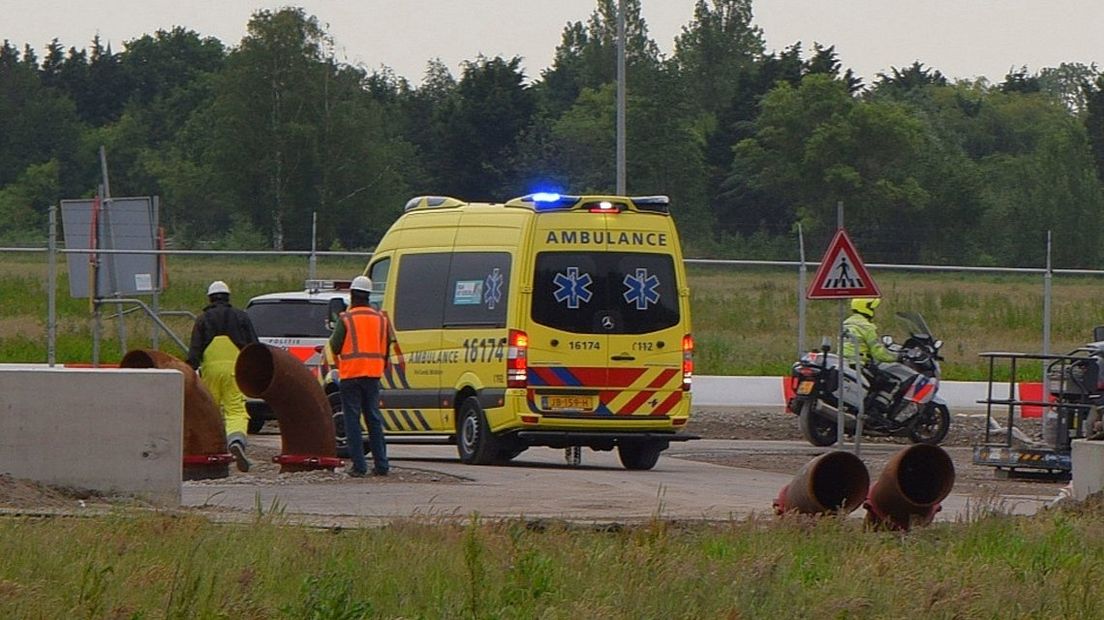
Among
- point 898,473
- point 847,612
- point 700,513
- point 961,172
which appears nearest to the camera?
point 847,612

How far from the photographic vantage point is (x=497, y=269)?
718 inches

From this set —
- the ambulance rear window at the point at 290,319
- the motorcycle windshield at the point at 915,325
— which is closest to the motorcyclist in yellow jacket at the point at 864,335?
the motorcycle windshield at the point at 915,325

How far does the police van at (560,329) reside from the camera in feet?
58.9

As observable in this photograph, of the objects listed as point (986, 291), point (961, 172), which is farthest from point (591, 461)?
point (961, 172)

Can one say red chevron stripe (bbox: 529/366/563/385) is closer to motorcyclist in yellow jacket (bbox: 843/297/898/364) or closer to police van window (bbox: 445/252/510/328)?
police van window (bbox: 445/252/510/328)

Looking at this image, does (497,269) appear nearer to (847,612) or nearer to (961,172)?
(847,612)

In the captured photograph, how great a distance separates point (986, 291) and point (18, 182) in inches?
2481

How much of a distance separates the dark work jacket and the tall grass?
6774 mm

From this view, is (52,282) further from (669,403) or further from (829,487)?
(829,487)

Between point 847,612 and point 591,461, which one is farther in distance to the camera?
point 591,461

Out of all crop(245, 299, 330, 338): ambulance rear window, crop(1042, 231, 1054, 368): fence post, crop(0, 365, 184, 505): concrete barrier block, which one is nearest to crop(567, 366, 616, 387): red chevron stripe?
crop(245, 299, 330, 338): ambulance rear window

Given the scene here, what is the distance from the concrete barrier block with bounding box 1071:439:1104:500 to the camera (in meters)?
14.0

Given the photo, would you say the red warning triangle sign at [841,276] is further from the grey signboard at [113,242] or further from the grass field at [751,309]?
the grey signboard at [113,242]

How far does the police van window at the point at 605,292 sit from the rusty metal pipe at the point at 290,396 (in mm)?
2325
